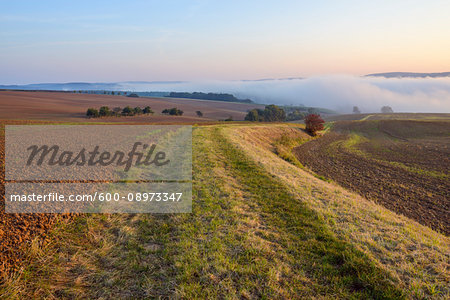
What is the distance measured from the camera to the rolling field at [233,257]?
154 inches

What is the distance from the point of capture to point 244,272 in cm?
435

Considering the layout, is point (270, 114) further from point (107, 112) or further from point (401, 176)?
point (401, 176)

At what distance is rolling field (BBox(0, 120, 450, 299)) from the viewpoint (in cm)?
392

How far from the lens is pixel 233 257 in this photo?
4777 mm

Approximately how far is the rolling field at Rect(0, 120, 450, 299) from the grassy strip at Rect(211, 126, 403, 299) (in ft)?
0.07

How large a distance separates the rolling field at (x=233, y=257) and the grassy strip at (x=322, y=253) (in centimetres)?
2

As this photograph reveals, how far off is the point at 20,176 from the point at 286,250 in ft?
26.1

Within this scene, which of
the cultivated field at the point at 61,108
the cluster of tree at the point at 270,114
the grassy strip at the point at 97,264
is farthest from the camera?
the cluster of tree at the point at 270,114

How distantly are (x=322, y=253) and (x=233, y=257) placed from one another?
83.8 inches

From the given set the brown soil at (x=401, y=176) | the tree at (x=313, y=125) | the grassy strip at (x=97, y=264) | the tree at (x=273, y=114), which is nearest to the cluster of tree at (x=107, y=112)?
the tree at (x=313, y=125)

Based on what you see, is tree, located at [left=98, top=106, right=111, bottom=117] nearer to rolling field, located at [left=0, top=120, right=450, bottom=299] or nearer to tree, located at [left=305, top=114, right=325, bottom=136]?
tree, located at [left=305, top=114, right=325, bottom=136]

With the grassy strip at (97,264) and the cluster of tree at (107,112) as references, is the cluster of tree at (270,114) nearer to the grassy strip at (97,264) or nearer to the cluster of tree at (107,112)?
the cluster of tree at (107,112)

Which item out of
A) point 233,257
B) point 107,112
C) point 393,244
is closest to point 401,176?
point 393,244

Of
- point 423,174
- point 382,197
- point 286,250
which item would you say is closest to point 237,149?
point 382,197
